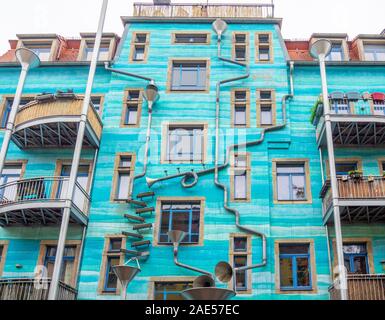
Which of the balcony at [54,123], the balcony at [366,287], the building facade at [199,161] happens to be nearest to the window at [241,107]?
the building facade at [199,161]

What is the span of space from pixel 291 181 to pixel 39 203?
1026 cm

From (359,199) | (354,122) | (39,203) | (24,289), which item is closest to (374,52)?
(354,122)

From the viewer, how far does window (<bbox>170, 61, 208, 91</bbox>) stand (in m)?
23.8

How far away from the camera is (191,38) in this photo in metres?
25.5

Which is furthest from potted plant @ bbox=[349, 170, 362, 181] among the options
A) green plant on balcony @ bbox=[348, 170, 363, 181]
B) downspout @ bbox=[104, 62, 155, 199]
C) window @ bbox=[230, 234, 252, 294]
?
downspout @ bbox=[104, 62, 155, 199]

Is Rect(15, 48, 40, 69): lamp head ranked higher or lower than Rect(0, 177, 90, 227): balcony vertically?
higher

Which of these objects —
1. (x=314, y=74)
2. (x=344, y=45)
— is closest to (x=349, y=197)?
(x=314, y=74)

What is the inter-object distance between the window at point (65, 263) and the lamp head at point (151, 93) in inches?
285

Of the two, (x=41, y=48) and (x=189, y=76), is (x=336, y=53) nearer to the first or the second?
(x=189, y=76)

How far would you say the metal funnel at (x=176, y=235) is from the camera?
1869 cm

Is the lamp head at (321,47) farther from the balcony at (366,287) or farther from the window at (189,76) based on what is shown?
the balcony at (366,287)

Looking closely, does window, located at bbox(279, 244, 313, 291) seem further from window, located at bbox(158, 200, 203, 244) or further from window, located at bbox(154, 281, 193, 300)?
window, located at bbox(154, 281, 193, 300)

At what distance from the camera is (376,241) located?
19.5m

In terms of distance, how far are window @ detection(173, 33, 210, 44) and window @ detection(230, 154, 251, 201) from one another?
6.95 m
